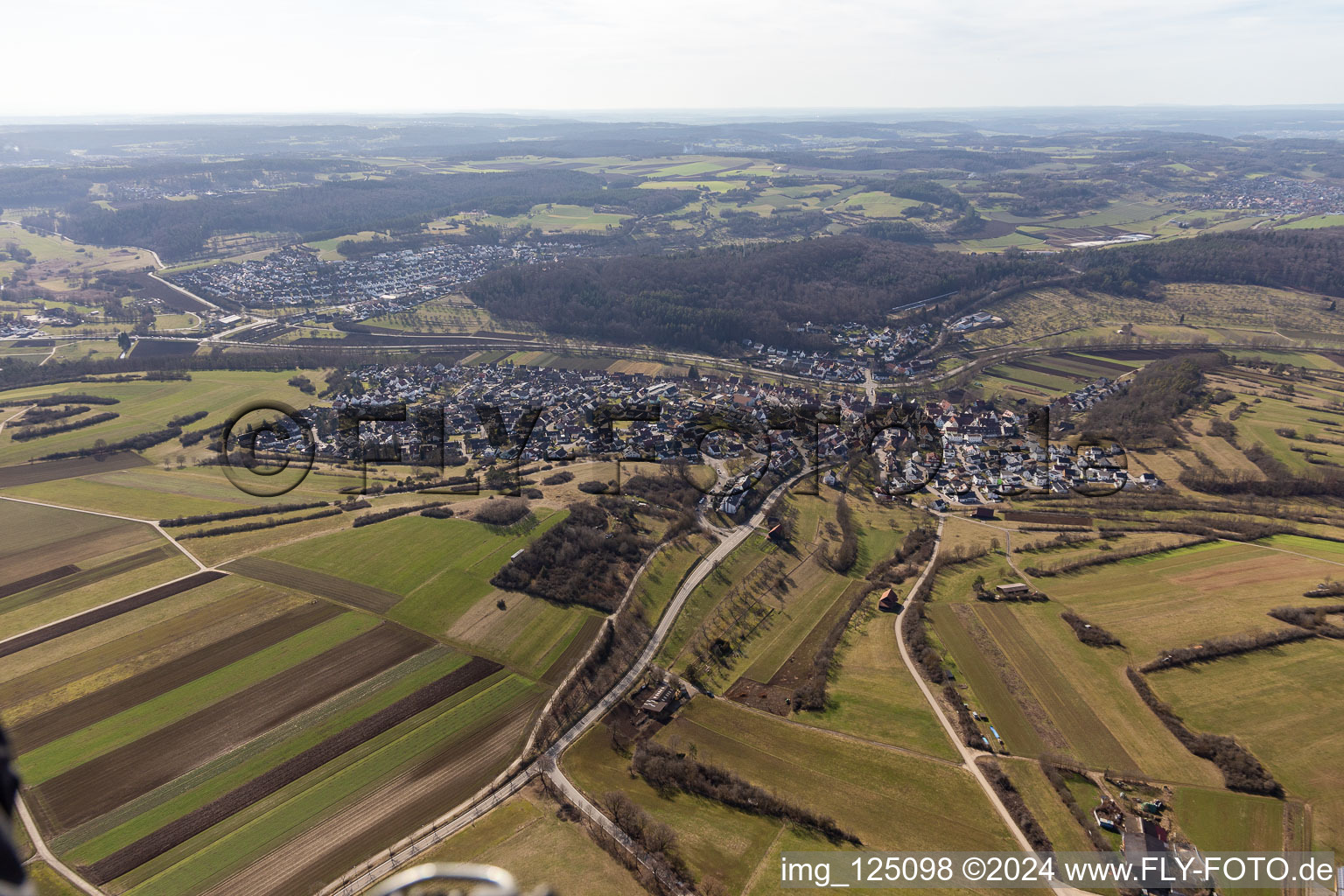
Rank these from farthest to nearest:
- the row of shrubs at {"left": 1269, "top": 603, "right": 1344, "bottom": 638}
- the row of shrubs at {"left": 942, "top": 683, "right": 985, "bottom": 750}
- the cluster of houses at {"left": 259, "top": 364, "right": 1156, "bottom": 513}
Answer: the cluster of houses at {"left": 259, "top": 364, "right": 1156, "bottom": 513}, the row of shrubs at {"left": 1269, "top": 603, "right": 1344, "bottom": 638}, the row of shrubs at {"left": 942, "top": 683, "right": 985, "bottom": 750}

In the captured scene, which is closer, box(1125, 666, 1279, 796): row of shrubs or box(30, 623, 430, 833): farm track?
box(1125, 666, 1279, 796): row of shrubs

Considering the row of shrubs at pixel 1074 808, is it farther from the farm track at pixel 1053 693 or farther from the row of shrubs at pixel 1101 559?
the row of shrubs at pixel 1101 559

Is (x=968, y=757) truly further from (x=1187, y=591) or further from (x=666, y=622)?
(x=1187, y=591)

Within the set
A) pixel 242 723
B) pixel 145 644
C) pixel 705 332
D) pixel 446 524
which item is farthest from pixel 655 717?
pixel 705 332

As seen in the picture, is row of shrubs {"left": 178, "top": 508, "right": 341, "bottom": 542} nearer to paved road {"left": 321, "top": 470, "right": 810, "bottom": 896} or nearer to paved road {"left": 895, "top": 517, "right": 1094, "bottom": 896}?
paved road {"left": 321, "top": 470, "right": 810, "bottom": 896}

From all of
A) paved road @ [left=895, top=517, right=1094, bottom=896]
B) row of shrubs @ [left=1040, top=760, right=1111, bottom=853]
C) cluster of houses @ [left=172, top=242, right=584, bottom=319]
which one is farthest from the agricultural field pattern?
cluster of houses @ [left=172, top=242, right=584, bottom=319]

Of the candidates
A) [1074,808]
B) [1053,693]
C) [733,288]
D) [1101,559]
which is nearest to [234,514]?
[1074,808]

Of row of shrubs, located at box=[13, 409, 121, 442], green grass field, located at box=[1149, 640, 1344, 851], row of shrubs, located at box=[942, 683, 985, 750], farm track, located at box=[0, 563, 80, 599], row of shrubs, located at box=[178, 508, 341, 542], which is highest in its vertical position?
row of shrubs, located at box=[13, 409, 121, 442]
